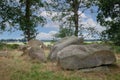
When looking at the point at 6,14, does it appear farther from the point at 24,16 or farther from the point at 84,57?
the point at 84,57

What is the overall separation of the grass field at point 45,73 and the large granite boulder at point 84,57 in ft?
1.04

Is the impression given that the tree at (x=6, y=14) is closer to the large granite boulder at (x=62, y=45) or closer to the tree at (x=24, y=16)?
the tree at (x=24, y=16)

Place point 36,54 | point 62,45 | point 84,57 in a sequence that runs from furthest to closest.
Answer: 1. point 62,45
2. point 36,54
3. point 84,57

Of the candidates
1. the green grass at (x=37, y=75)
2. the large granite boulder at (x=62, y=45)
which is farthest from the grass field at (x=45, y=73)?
the large granite boulder at (x=62, y=45)

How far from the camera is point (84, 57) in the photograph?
47.7ft

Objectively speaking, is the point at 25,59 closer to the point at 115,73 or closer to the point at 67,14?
the point at 115,73

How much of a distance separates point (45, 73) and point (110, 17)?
1790 centimetres

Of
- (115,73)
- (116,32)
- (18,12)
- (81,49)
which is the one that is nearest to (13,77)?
(81,49)

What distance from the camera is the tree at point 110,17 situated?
29.2m

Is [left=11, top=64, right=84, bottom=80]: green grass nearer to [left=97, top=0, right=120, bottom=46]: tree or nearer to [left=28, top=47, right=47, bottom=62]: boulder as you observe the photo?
[left=28, top=47, right=47, bottom=62]: boulder

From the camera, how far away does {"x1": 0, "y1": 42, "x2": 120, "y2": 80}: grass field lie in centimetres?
A: 1348

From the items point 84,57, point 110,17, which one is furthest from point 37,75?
point 110,17

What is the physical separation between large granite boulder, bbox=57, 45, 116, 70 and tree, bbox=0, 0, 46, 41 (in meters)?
20.8

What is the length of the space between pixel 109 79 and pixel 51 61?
4293 millimetres
